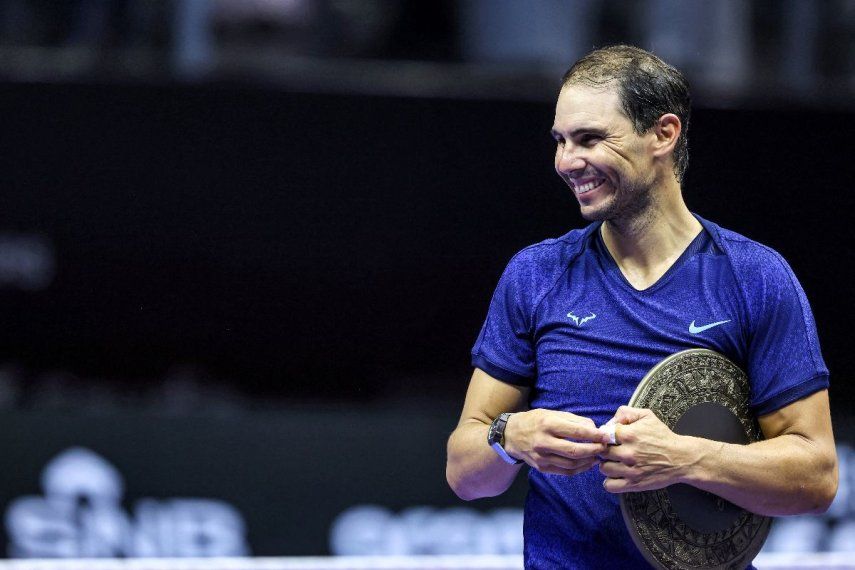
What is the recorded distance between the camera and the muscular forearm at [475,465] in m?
2.50

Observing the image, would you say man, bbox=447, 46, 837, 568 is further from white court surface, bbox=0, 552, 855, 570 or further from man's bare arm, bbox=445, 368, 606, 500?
white court surface, bbox=0, 552, 855, 570

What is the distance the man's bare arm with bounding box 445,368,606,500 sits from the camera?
224 centimetres

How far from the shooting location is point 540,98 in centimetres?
546

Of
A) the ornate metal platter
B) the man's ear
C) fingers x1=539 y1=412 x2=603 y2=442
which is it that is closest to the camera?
fingers x1=539 y1=412 x2=603 y2=442

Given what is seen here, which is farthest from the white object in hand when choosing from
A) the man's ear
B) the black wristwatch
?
the man's ear

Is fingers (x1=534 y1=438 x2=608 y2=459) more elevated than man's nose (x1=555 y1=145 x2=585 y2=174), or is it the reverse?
man's nose (x1=555 y1=145 x2=585 y2=174)

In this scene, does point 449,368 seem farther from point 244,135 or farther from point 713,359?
point 713,359

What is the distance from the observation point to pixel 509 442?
7.79ft

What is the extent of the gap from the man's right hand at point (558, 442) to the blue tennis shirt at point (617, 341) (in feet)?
0.57

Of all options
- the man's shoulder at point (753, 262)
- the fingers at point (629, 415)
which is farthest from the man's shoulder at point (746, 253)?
the fingers at point (629, 415)

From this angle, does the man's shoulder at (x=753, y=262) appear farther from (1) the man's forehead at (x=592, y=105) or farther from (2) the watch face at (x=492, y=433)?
(2) the watch face at (x=492, y=433)

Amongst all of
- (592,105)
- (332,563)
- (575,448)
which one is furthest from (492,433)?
(332,563)

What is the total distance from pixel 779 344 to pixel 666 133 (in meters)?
0.48

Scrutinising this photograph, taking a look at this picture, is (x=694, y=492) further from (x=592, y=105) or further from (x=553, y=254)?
(x=592, y=105)
